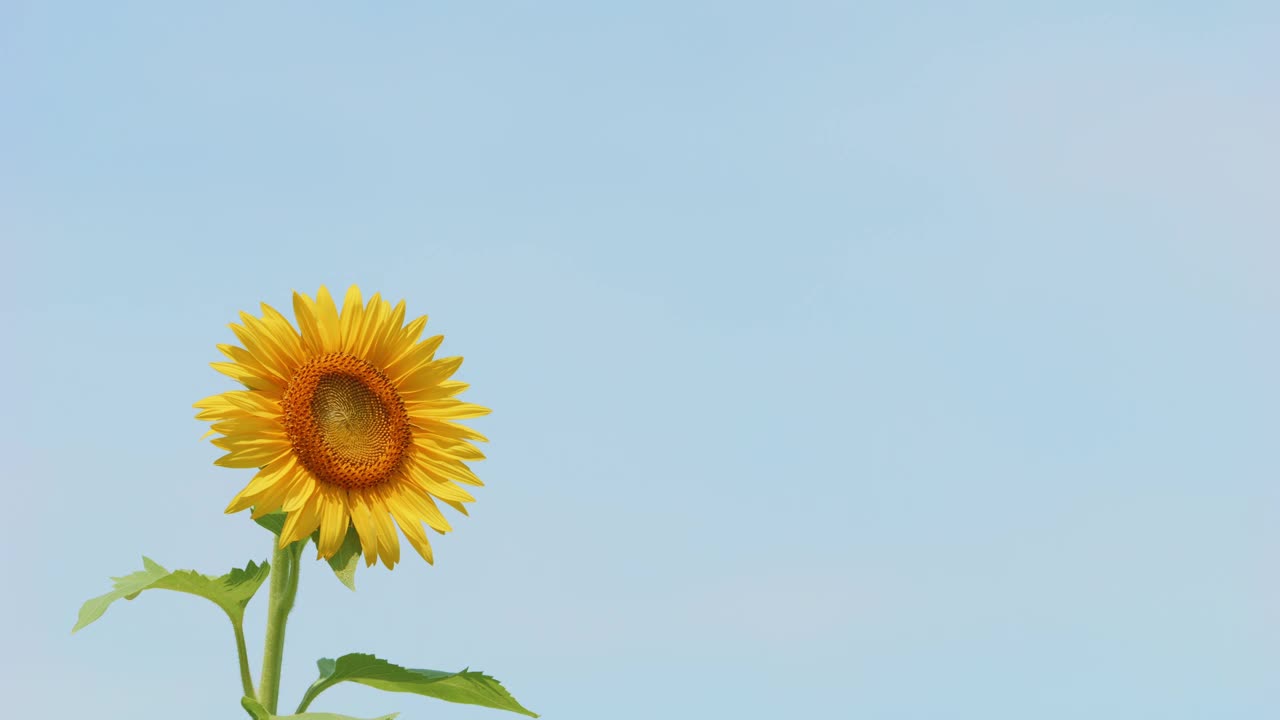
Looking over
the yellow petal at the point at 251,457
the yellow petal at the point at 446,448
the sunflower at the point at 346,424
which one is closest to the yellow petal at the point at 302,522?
the sunflower at the point at 346,424

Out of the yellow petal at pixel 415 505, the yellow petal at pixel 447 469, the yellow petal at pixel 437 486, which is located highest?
the yellow petal at pixel 447 469

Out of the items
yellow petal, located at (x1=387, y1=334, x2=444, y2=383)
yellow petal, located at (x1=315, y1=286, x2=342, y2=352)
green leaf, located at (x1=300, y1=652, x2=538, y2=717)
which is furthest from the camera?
yellow petal, located at (x1=387, y1=334, x2=444, y2=383)

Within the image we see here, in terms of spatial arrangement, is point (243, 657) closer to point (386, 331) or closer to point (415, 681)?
point (415, 681)

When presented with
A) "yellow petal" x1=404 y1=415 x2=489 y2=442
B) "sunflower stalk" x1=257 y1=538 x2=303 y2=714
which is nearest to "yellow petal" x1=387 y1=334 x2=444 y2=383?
"yellow petal" x1=404 y1=415 x2=489 y2=442

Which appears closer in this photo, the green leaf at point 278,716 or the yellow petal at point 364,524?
the green leaf at point 278,716

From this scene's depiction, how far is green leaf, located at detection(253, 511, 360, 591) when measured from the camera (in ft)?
26.5

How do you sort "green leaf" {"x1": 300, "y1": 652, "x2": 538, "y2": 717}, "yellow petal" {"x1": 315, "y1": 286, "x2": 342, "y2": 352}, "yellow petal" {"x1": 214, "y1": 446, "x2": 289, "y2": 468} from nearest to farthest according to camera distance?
"yellow petal" {"x1": 214, "y1": 446, "x2": 289, "y2": 468}
"yellow petal" {"x1": 315, "y1": 286, "x2": 342, "y2": 352}
"green leaf" {"x1": 300, "y1": 652, "x2": 538, "y2": 717}

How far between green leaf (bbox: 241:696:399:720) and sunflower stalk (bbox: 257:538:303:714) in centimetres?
13

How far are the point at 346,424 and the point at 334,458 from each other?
0.62 ft

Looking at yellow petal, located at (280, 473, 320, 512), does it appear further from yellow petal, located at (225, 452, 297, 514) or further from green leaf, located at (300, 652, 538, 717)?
green leaf, located at (300, 652, 538, 717)

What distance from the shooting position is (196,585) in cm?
820

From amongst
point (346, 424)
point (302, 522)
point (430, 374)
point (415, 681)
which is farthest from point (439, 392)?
point (415, 681)

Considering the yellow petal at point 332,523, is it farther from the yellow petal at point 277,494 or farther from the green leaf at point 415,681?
the green leaf at point 415,681

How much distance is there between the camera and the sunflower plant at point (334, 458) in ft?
26.1
